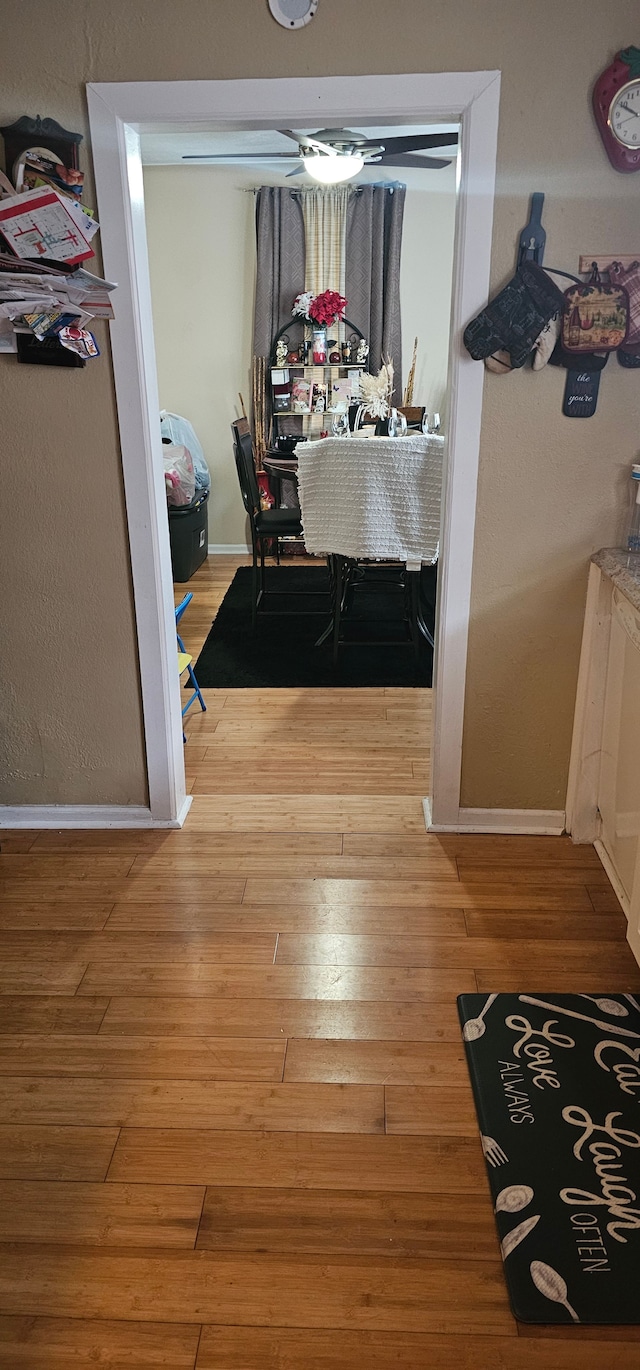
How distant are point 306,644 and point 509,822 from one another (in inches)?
73.1

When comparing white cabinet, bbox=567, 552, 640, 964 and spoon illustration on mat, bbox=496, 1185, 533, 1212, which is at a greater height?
white cabinet, bbox=567, 552, 640, 964

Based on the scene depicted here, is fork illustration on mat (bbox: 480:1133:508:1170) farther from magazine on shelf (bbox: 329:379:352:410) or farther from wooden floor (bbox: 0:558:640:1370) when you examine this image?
magazine on shelf (bbox: 329:379:352:410)

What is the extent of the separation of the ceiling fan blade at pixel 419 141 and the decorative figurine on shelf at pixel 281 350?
1545mm

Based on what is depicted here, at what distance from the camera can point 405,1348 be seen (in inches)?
59.5

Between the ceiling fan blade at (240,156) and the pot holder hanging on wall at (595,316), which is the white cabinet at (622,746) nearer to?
the pot holder hanging on wall at (595,316)

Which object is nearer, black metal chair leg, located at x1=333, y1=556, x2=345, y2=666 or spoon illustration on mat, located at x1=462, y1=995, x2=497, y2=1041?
spoon illustration on mat, located at x1=462, y1=995, x2=497, y2=1041

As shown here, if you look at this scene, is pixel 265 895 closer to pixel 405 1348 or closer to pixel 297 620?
pixel 405 1348

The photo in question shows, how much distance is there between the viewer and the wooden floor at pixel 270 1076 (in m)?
1.56

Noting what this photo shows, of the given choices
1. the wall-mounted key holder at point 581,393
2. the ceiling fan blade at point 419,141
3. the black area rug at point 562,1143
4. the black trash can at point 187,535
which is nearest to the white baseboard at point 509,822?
the black area rug at point 562,1143

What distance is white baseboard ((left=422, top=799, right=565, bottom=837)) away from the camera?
296 cm

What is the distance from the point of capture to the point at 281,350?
19.8 feet

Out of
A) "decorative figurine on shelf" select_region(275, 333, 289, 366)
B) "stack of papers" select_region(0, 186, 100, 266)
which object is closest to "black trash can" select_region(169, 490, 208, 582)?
"decorative figurine on shelf" select_region(275, 333, 289, 366)

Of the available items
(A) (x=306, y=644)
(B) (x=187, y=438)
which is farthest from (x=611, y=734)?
(B) (x=187, y=438)

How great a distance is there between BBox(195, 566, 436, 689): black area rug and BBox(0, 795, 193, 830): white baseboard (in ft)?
3.80
